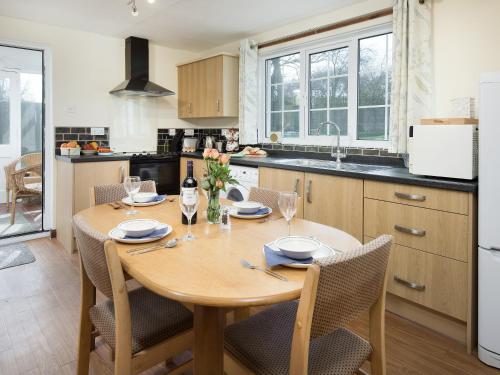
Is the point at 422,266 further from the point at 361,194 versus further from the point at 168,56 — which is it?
the point at 168,56

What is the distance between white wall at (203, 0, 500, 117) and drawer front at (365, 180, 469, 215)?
83 centimetres

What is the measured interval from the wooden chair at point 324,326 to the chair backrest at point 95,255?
1.54ft

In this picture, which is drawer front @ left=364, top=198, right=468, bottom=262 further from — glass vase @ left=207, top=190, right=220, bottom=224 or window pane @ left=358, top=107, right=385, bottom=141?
glass vase @ left=207, top=190, right=220, bottom=224

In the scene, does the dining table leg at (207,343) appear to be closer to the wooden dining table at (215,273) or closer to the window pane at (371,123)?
the wooden dining table at (215,273)

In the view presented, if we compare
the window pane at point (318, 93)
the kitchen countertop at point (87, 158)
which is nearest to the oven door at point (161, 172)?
the kitchen countertop at point (87, 158)

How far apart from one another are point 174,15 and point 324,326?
344 centimetres

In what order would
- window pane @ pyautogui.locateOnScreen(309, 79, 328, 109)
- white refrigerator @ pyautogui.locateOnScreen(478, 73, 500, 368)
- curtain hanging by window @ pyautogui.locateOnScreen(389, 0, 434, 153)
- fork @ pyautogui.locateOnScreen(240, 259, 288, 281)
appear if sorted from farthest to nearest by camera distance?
window pane @ pyautogui.locateOnScreen(309, 79, 328, 109) < curtain hanging by window @ pyautogui.locateOnScreen(389, 0, 434, 153) < white refrigerator @ pyautogui.locateOnScreen(478, 73, 500, 368) < fork @ pyautogui.locateOnScreen(240, 259, 288, 281)

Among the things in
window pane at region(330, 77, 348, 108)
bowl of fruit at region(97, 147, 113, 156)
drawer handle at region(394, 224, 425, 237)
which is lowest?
drawer handle at region(394, 224, 425, 237)

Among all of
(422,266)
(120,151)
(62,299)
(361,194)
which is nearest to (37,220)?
(120,151)

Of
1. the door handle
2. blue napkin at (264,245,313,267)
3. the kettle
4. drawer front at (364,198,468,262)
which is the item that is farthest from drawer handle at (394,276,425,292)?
the kettle

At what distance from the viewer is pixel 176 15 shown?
3588 millimetres

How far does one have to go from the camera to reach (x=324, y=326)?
1014 mm

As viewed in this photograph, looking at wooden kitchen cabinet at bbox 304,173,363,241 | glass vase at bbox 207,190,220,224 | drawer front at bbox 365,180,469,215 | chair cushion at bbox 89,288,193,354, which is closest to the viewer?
chair cushion at bbox 89,288,193,354

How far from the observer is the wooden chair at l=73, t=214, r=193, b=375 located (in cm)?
121
